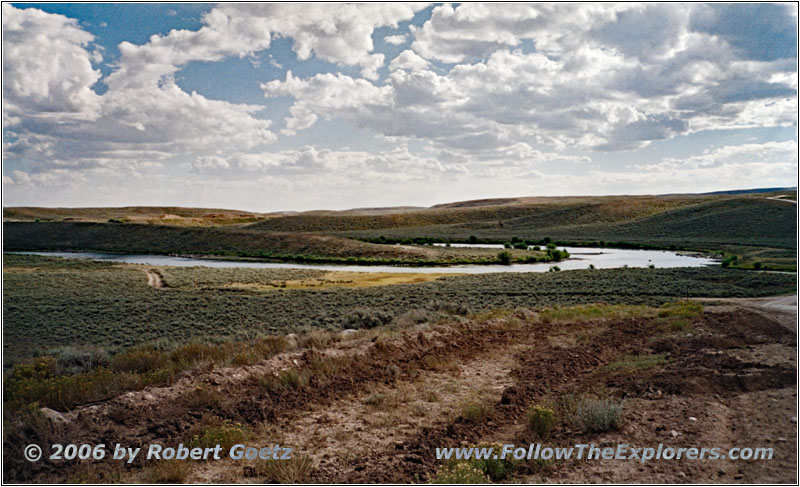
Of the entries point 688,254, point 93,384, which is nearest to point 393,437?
point 93,384

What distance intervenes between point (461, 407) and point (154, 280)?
38.6 metres

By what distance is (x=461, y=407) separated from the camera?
9.19 meters

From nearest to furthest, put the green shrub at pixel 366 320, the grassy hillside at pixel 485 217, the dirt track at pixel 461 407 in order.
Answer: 1. the dirt track at pixel 461 407
2. the green shrub at pixel 366 320
3. the grassy hillside at pixel 485 217

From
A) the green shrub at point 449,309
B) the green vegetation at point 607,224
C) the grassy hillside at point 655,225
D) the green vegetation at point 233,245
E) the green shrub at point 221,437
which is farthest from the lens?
the green vegetation at point 607,224

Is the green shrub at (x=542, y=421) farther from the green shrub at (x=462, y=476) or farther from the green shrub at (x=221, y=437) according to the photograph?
the green shrub at (x=221, y=437)

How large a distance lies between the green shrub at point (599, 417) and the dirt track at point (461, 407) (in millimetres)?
152

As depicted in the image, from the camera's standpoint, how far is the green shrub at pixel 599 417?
763cm

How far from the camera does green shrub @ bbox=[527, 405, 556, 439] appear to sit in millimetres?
7691

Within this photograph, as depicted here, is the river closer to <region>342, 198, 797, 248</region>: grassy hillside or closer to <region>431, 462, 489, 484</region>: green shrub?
<region>342, 198, 797, 248</region>: grassy hillside

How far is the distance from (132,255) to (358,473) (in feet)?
251

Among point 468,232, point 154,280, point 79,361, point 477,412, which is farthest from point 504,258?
point 477,412

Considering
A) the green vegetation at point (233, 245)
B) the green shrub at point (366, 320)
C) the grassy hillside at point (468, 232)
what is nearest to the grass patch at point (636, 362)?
the green shrub at point (366, 320)

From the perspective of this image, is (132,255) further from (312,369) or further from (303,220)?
(312,369)

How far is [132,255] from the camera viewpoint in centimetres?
7500
